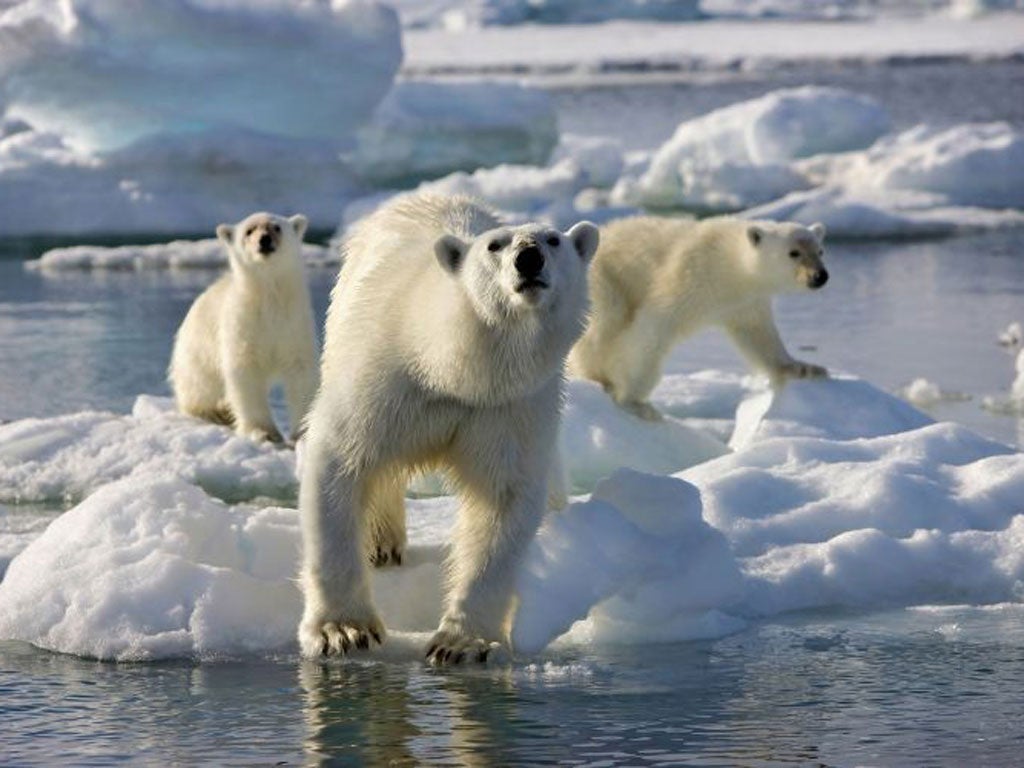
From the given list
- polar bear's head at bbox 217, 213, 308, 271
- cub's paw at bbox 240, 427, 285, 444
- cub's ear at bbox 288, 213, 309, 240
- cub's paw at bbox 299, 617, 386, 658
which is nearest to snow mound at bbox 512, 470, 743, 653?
cub's paw at bbox 299, 617, 386, 658

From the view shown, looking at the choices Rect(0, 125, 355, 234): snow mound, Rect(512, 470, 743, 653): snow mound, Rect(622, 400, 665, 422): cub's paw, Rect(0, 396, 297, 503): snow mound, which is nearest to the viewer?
Rect(512, 470, 743, 653): snow mound

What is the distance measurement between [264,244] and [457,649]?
3312 mm

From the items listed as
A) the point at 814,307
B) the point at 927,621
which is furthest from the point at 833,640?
the point at 814,307

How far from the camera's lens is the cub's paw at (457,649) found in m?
4.33

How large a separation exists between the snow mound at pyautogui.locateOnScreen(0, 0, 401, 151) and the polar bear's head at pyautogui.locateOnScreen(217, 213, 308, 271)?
903 centimetres

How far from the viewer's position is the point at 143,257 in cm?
1511

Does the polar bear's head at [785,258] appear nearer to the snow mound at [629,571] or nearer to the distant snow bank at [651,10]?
the snow mound at [629,571]

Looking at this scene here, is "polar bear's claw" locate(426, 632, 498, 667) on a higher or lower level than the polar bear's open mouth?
lower

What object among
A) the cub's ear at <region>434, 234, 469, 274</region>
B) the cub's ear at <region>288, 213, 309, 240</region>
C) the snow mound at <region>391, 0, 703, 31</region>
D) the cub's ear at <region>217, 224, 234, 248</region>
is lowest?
the cub's ear at <region>434, 234, 469, 274</region>

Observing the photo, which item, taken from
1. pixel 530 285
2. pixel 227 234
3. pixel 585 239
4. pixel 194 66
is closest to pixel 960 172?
pixel 194 66

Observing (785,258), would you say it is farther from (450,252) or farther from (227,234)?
(450,252)

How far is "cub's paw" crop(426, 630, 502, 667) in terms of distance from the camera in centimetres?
433

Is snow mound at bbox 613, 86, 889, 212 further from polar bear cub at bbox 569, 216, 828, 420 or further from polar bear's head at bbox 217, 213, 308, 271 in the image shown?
polar bear's head at bbox 217, 213, 308, 271

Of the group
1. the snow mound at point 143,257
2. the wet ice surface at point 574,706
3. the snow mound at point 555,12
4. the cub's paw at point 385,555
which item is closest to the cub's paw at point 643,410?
the cub's paw at point 385,555
